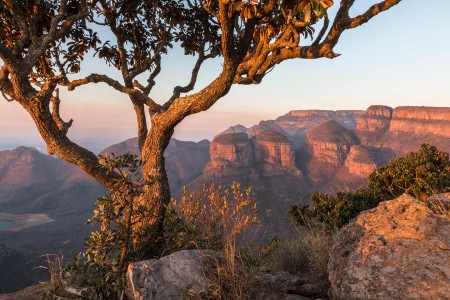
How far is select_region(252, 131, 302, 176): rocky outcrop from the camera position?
157 meters

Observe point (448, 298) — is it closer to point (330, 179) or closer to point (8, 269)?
point (8, 269)

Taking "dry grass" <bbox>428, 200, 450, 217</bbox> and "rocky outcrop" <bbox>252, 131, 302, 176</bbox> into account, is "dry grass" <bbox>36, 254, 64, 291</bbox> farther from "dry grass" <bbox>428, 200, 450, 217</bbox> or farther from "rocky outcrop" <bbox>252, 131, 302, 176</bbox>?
"rocky outcrop" <bbox>252, 131, 302, 176</bbox>

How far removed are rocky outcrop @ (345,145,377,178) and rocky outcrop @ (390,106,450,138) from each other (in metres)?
29.7

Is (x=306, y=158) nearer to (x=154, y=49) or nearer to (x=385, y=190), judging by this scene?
(x=385, y=190)

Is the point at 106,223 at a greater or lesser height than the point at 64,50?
lesser

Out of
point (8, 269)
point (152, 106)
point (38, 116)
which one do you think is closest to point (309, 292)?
point (152, 106)

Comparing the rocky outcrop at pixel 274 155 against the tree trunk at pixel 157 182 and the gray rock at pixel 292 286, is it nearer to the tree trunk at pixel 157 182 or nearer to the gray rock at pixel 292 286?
the tree trunk at pixel 157 182

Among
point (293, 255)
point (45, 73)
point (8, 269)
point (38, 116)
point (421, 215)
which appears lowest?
point (8, 269)

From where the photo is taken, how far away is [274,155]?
16112cm

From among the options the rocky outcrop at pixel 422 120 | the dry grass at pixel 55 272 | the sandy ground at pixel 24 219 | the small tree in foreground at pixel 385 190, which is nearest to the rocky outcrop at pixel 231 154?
the rocky outcrop at pixel 422 120

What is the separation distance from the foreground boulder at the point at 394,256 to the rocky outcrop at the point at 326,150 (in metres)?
156

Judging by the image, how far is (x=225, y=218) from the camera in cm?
593

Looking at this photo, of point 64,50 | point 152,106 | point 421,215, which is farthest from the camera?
point 64,50

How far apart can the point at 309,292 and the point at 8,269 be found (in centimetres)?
9954
